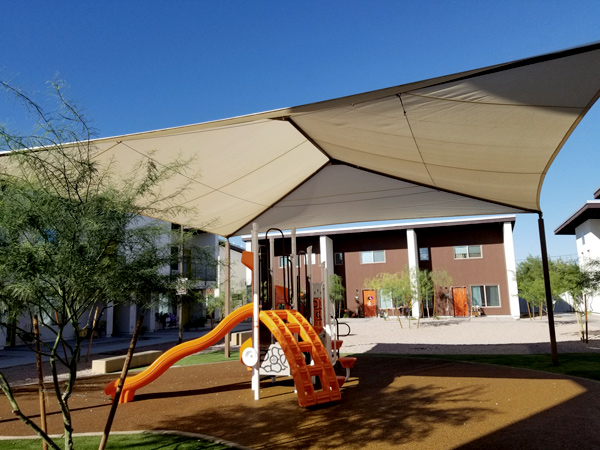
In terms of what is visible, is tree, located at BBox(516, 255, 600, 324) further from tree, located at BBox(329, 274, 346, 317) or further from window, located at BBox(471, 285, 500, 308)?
tree, located at BBox(329, 274, 346, 317)

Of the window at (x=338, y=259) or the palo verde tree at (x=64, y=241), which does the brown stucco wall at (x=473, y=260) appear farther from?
the palo verde tree at (x=64, y=241)

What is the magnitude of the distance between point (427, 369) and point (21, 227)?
894 centimetres

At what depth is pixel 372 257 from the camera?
33.4m

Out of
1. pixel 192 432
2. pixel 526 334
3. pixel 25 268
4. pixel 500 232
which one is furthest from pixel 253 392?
pixel 500 232

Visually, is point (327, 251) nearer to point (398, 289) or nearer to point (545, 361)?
point (398, 289)

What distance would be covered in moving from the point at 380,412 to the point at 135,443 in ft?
11.2

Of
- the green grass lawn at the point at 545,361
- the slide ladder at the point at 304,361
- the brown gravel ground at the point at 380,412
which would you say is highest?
the slide ladder at the point at 304,361

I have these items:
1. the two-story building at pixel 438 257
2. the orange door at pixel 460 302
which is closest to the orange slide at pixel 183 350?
the two-story building at pixel 438 257

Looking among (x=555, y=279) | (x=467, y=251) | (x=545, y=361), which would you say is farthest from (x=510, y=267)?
(x=545, y=361)

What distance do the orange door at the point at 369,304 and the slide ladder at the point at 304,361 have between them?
2613cm

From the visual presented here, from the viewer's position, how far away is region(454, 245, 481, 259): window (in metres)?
31.1

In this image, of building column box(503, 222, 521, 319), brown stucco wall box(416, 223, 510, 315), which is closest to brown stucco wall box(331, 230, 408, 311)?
brown stucco wall box(416, 223, 510, 315)

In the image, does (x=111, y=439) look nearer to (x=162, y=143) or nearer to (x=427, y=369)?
(x=162, y=143)

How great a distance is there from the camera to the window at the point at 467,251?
31.1m
